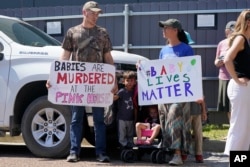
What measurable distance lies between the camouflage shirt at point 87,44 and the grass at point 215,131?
9.59 feet

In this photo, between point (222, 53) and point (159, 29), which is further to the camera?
point (159, 29)

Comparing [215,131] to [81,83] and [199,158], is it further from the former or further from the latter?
[81,83]

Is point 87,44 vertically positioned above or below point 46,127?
above

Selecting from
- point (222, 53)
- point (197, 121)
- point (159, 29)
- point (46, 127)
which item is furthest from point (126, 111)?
point (159, 29)

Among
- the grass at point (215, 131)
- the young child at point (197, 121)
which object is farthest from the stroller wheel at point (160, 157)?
the grass at point (215, 131)

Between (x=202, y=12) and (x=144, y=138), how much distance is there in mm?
3589

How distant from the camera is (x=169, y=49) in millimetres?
7883

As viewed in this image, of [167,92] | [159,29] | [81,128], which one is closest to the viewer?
[167,92]

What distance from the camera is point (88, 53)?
7895 millimetres

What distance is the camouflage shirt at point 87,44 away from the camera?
309 inches

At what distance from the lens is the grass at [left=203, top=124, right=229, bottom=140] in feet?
32.6

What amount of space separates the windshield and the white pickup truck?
0.87ft

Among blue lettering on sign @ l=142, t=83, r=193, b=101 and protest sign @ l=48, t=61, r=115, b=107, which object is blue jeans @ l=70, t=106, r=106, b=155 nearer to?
protest sign @ l=48, t=61, r=115, b=107

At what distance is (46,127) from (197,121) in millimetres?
2115
